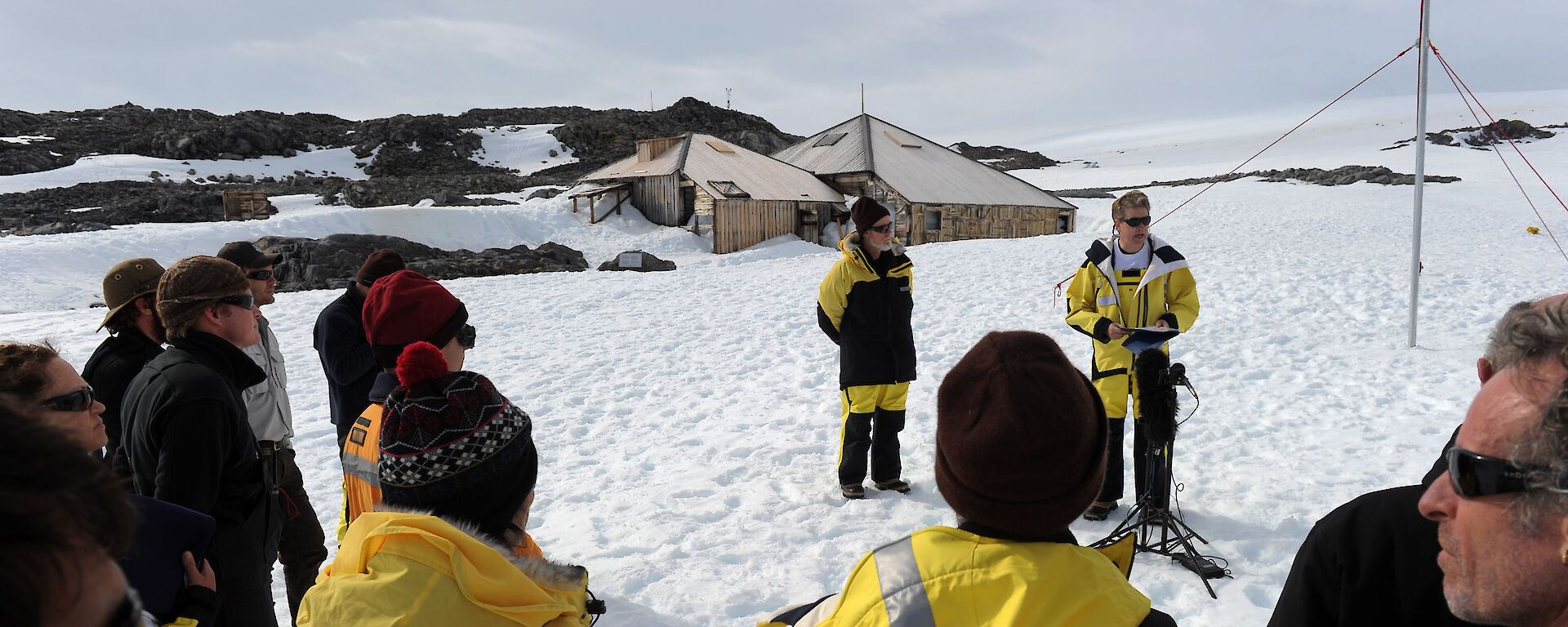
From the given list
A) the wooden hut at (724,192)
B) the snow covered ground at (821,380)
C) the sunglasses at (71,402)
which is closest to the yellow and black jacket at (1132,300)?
the snow covered ground at (821,380)

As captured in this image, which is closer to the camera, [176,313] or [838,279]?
[176,313]

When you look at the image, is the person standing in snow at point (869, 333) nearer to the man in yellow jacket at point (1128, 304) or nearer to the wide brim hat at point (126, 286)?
the man in yellow jacket at point (1128, 304)

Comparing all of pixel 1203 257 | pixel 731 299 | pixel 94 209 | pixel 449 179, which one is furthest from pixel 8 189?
pixel 1203 257

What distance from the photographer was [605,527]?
4617 millimetres

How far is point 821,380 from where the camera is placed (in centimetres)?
766

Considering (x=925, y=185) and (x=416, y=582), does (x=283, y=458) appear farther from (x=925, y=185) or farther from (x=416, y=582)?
(x=925, y=185)

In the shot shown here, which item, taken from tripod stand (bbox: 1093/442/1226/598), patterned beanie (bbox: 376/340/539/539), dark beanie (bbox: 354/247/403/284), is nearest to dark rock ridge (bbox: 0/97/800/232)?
dark beanie (bbox: 354/247/403/284)

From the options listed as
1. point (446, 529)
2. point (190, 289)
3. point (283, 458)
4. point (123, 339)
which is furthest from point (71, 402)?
point (283, 458)

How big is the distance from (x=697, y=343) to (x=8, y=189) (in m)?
37.2

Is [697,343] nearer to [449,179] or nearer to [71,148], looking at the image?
[449,179]

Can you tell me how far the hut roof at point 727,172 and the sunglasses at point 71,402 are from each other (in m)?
22.8

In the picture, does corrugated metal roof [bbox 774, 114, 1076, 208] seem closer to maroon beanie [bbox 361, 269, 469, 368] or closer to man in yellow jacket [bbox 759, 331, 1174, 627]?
maroon beanie [bbox 361, 269, 469, 368]

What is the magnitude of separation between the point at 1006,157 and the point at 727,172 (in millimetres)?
45780

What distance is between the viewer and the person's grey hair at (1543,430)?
99 cm
